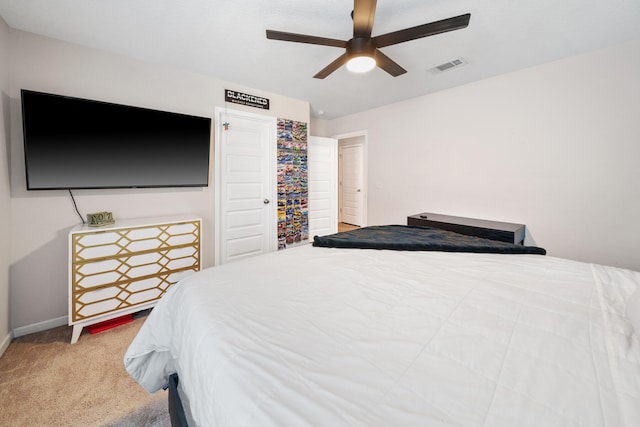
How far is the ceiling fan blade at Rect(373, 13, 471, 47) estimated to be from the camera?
1586 mm

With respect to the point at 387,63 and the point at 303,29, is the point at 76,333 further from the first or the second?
the point at 387,63

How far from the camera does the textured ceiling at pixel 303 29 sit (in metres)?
1.84

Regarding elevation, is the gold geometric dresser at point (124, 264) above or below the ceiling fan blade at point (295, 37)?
below

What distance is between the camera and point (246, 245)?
354cm

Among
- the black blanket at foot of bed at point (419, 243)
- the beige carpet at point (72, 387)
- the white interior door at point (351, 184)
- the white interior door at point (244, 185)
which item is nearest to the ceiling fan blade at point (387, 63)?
the black blanket at foot of bed at point (419, 243)

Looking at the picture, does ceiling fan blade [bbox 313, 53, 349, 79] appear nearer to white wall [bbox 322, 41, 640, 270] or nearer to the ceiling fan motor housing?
the ceiling fan motor housing

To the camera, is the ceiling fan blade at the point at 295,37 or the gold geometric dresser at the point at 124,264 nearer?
the ceiling fan blade at the point at 295,37

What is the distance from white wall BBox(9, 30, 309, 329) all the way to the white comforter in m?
1.83

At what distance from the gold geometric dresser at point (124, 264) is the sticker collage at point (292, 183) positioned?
1.48 meters

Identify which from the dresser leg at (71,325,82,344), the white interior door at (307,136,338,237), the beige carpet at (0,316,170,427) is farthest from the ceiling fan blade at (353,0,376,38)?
the dresser leg at (71,325,82,344)

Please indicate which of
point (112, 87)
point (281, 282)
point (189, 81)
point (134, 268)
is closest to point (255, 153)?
point (189, 81)

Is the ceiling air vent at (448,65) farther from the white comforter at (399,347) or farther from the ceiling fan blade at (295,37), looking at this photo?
the white comforter at (399,347)

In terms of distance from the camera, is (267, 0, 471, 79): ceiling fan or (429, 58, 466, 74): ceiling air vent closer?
(267, 0, 471, 79): ceiling fan

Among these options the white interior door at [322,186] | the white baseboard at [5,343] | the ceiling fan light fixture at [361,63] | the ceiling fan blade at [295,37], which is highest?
the ceiling fan blade at [295,37]
